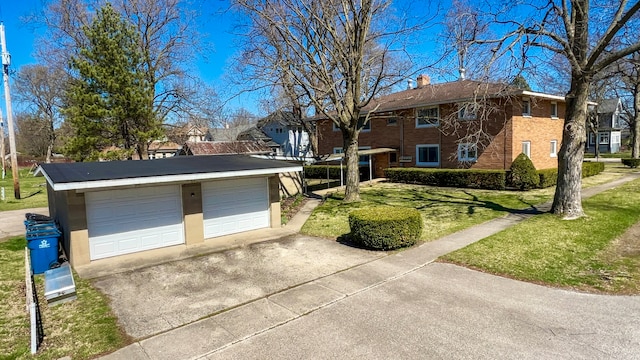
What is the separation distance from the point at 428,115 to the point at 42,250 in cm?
2335

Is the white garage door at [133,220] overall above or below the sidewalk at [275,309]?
above

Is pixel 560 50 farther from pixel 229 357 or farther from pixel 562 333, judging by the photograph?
pixel 229 357

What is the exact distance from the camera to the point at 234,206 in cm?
1235

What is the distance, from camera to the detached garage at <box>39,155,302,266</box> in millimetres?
9367

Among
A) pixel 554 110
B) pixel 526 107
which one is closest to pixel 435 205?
pixel 526 107

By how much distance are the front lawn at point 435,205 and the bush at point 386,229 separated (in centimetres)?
129

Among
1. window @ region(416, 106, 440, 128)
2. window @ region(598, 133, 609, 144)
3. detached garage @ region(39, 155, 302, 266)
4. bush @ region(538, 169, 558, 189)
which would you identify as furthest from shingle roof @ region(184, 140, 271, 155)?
window @ region(598, 133, 609, 144)

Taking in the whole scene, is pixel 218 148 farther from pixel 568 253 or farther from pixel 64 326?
pixel 568 253

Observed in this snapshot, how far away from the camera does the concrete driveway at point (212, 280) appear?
21.5 feet

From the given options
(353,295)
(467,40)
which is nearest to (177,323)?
(353,295)

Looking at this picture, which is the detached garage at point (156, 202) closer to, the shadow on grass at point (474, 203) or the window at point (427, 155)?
the shadow on grass at point (474, 203)

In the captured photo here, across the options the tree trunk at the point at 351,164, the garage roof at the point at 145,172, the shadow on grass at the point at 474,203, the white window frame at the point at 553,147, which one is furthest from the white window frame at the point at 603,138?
the garage roof at the point at 145,172

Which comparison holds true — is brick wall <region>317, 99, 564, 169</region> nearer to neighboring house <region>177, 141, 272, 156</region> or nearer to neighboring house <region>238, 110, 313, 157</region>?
neighboring house <region>177, 141, 272, 156</region>

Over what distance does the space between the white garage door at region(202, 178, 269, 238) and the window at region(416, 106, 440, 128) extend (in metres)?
16.2
